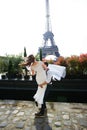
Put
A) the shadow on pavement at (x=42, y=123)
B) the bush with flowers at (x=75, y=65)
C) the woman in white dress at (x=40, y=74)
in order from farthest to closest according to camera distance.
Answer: the bush with flowers at (x=75, y=65) < the woman in white dress at (x=40, y=74) < the shadow on pavement at (x=42, y=123)

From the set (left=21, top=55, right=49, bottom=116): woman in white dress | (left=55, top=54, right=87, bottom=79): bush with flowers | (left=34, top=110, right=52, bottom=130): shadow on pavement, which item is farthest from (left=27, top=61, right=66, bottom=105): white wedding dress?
(left=55, top=54, right=87, bottom=79): bush with flowers

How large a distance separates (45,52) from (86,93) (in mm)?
41716

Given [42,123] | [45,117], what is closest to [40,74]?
[45,117]

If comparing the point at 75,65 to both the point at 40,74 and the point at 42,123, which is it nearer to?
the point at 40,74

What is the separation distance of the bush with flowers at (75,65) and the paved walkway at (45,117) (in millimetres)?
5167

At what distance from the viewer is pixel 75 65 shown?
1195 cm

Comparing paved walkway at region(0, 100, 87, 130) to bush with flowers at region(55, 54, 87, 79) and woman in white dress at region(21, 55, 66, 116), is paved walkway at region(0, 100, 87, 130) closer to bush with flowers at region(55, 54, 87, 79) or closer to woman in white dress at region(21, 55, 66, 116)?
woman in white dress at region(21, 55, 66, 116)

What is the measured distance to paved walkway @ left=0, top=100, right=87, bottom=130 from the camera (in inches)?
188

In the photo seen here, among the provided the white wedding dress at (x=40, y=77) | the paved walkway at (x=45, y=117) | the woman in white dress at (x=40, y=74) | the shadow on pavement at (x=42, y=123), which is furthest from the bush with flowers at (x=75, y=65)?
the shadow on pavement at (x=42, y=123)

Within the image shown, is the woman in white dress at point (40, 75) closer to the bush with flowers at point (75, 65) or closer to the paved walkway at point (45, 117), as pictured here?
the paved walkway at point (45, 117)

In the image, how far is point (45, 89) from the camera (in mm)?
5691

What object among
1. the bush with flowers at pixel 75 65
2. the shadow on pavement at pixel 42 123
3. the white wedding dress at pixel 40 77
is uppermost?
the bush with flowers at pixel 75 65

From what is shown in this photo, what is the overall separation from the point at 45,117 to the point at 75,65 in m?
6.98

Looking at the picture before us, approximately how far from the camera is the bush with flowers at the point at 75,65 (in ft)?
38.0
